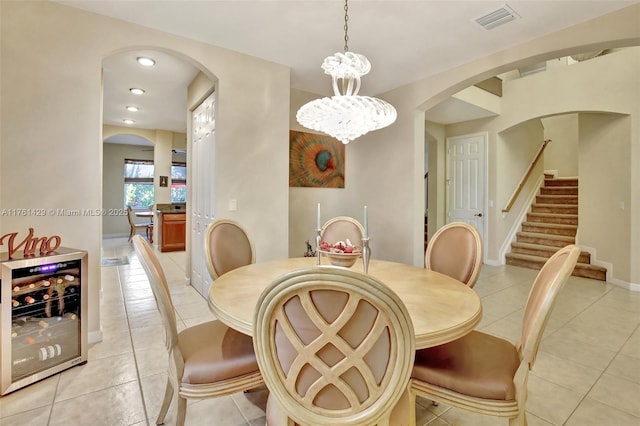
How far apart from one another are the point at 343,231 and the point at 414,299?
1399 millimetres

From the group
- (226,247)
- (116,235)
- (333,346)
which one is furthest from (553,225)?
(116,235)

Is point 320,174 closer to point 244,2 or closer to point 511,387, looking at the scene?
point 244,2

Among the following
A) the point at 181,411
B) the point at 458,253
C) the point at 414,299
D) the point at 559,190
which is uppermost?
the point at 559,190

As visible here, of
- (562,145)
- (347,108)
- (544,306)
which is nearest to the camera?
(544,306)

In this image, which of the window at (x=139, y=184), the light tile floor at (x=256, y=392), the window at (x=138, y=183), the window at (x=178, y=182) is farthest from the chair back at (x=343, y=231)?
the window at (x=138, y=183)

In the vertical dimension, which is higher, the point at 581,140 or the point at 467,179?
the point at 581,140

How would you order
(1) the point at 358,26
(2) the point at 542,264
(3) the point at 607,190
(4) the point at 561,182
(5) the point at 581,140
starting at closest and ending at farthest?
(1) the point at 358,26, (3) the point at 607,190, (5) the point at 581,140, (2) the point at 542,264, (4) the point at 561,182

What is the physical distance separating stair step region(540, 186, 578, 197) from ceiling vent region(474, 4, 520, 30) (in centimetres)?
568

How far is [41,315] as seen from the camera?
6.63 feet

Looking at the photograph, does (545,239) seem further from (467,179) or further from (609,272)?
(467,179)

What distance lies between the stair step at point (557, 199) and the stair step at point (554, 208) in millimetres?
185

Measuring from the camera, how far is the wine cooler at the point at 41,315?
5.97ft

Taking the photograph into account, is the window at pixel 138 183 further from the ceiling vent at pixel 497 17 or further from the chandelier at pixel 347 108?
the ceiling vent at pixel 497 17

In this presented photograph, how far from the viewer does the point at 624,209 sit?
443 centimetres
